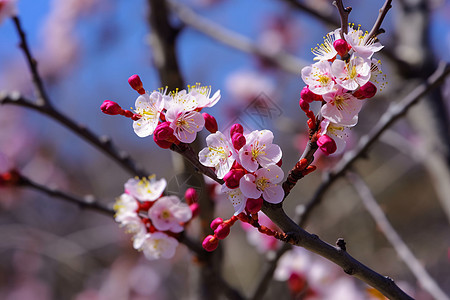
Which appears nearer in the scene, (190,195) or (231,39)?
(190,195)

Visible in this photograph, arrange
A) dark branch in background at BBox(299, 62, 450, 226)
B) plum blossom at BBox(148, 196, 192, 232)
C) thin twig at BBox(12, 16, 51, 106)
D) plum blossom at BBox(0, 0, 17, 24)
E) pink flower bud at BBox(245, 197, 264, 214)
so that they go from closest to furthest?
pink flower bud at BBox(245, 197, 264, 214) → plum blossom at BBox(148, 196, 192, 232) → dark branch in background at BBox(299, 62, 450, 226) → thin twig at BBox(12, 16, 51, 106) → plum blossom at BBox(0, 0, 17, 24)

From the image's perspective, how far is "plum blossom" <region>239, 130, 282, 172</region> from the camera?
81cm

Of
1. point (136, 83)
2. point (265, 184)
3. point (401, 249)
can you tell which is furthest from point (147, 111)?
point (401, 249)

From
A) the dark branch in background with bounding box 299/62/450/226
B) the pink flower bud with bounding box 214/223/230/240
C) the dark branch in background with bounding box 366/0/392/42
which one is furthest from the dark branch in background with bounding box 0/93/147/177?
the dark branch in background with bounding box 366/0/392/42

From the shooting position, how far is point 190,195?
44.4 inches

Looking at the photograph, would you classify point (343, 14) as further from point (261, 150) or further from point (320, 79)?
point (261, 150)

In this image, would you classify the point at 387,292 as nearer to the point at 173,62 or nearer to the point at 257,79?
the point at 173,62

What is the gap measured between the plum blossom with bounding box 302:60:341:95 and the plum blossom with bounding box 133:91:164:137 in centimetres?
30

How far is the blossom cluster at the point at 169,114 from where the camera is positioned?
0.82m

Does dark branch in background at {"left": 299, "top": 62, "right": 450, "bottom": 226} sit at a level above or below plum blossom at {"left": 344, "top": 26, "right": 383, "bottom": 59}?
above

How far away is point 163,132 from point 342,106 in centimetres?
36

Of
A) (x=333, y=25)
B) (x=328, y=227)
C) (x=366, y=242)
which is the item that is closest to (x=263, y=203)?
(x=333, y=25)

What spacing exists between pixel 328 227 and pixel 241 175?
286cm

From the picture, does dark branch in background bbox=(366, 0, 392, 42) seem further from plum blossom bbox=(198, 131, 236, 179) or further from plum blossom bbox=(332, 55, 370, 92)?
plum blossom bbox=(198, 131, 236, 179)
